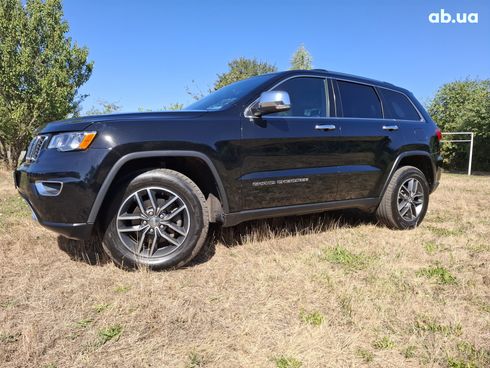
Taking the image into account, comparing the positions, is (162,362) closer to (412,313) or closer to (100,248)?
(412,313)

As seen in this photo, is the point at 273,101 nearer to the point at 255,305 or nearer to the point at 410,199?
the point at 255,305

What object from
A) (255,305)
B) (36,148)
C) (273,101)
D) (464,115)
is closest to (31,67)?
(36,148)

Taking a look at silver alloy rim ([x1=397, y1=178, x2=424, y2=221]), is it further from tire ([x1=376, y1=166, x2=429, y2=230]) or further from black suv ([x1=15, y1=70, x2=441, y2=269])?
black suv ([x1=15, y1=70, x2=441, y2=269])

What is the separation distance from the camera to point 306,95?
12.9ft

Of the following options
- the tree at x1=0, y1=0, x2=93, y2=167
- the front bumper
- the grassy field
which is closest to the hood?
the front bumper

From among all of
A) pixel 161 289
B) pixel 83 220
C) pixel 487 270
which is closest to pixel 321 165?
pixel 487 270

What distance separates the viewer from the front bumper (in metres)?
2.77

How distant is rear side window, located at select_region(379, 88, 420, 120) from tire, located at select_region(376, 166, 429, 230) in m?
0.66

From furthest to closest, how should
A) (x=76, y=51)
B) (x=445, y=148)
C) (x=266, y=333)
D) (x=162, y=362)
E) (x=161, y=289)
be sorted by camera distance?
(x=445, y=148), (x=76, y=51), (x=161, y=289), (x=266, y=333), (x=162, y=362)

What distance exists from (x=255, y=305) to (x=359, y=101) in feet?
9.24

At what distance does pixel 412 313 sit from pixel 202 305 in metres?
1.37

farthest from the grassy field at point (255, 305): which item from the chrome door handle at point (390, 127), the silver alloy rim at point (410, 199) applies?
the chrome door handle at point (390, 127)

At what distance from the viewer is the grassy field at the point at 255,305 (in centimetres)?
201

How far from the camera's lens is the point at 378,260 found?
348cm
